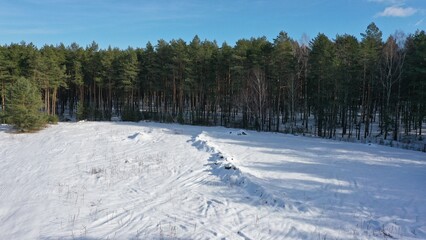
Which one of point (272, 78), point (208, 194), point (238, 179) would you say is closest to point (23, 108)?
point (238, 179)

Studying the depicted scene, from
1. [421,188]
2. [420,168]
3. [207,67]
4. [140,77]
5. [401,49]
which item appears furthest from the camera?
[140,77]

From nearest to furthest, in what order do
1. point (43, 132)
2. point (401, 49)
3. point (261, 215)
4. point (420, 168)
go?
point (261, 215) → point (420, 168) → point (43, 132) → point (401, 49)

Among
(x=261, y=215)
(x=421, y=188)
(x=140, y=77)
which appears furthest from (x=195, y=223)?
(x=140, y=77)

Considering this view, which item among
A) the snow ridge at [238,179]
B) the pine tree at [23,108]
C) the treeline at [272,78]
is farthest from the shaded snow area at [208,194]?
the treeline at [272,78]

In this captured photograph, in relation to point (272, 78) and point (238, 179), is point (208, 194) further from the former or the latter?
point (272, 78)

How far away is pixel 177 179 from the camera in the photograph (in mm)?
13805

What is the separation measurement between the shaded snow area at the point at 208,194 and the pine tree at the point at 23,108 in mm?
11781

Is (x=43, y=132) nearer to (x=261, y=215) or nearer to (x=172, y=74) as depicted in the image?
(x=172, y=74)

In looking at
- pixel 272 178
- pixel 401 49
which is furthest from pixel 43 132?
pixel 401 49

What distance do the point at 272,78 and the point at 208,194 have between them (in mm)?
35749

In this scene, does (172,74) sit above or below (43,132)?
above

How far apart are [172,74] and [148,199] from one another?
41.3 metres

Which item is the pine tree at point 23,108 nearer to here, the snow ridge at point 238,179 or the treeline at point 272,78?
the treeline at point 272,78

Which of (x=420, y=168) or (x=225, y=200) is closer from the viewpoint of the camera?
(x=225, y=200)
